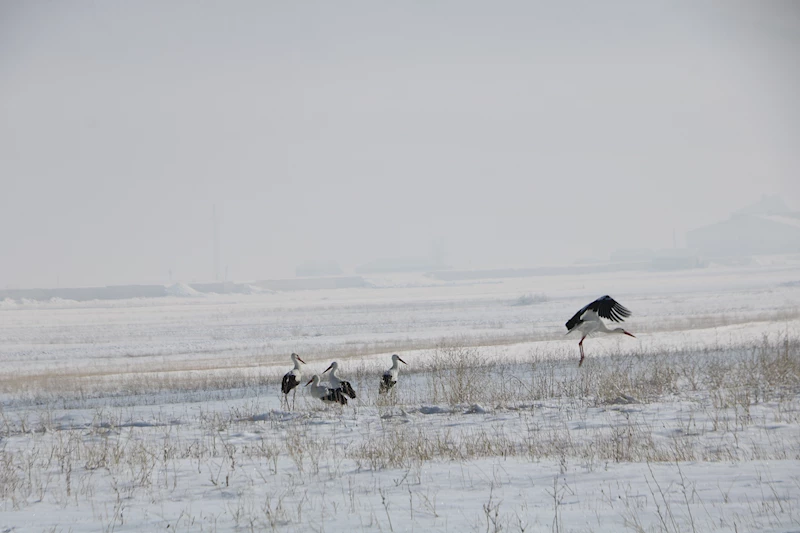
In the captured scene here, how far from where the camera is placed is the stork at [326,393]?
13312 mm

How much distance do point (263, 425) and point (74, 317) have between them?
60858 millimetres

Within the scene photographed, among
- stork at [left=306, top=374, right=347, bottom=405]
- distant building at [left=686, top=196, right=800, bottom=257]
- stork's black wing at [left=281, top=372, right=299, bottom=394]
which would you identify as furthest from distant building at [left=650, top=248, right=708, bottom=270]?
stork at [left=306, top=374, right=347, bottom=405]

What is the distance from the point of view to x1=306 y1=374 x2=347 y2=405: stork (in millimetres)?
13312

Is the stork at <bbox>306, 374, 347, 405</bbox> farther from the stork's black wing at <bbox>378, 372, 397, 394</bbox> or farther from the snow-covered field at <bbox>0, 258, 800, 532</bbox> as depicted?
the stork's black wing at <bbox>378, 372, 397, 394</bbox>

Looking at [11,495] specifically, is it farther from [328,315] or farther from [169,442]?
[328,315]

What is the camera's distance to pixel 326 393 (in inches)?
532

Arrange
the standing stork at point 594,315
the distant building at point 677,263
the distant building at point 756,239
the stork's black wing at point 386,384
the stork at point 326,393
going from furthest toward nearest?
the distant building at point 756,239, the distant building at point 677,263, the standing stork at point 594,315, the stork's black wing at point 386,384, the stork at point 326,393

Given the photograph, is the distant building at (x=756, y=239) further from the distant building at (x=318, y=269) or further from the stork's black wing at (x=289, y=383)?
the stork's black wing at (x=289, y=383)

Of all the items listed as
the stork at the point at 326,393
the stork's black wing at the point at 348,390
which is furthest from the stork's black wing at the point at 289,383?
the stork's black wing at the point at 348,390

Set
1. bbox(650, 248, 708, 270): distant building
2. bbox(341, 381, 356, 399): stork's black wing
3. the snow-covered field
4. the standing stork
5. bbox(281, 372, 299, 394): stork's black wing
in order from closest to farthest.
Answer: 1. the snow-covered field
2. bbox(341, 381, 356, 399): stork's black wing
3. bbox(281, 372, 299, 394): stork's black wing
4. the standing stork
5. bbox(650, 248, 708, 270): distant building

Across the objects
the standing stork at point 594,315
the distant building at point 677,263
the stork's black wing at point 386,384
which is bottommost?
the stork's black wing at point 386,384

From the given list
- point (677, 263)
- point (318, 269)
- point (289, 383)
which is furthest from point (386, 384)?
point (318, 269)

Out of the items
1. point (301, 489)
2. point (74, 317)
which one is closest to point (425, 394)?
point (301, 489)

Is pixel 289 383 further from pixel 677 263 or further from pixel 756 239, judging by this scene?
pixel 756 239
